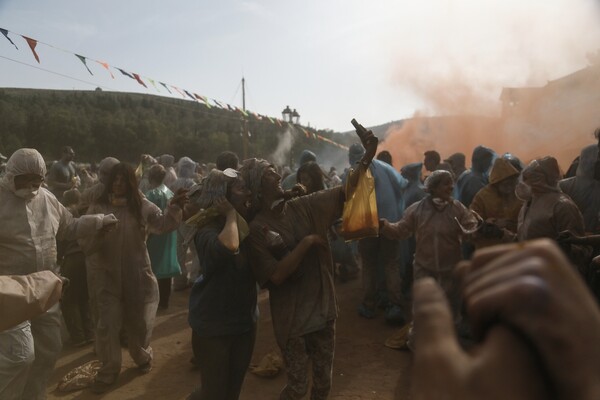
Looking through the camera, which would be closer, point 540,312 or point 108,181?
point 540,312

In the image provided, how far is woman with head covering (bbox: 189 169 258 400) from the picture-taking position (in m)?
3.01

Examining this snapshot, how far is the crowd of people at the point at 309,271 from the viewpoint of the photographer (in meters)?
0.59

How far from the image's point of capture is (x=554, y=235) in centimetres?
379

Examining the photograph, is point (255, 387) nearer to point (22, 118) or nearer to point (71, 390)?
Result: point (71, 390)

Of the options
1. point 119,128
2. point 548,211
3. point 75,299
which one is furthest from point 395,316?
point 119,128

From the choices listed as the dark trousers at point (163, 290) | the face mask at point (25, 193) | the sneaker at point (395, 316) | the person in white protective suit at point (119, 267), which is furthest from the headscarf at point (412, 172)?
the face mask at point (25, 193)

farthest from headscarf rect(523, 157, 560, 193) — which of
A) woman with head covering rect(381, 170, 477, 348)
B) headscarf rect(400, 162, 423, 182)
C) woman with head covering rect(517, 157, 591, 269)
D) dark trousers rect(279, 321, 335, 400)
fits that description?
headscarf rect(400, 162, 423, 182)

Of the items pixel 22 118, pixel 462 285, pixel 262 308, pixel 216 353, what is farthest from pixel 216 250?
pixel 22 118

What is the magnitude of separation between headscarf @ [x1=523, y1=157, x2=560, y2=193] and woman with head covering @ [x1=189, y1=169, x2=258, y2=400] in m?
2.48

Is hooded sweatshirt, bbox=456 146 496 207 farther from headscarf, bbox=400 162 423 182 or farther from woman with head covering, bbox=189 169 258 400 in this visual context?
woman with head covering, bbox=189 169 258 400

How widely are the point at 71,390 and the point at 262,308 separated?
288 centimetres

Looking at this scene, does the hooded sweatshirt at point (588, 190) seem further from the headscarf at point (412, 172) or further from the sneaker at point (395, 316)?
the sneaker at point (395, 316)

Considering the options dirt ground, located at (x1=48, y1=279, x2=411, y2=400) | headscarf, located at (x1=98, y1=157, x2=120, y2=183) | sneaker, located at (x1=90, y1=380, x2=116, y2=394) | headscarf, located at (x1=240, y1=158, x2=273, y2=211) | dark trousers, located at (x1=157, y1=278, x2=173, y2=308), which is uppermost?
headscarf, located at (x1=98, y1=157, x2=120, y2=183)

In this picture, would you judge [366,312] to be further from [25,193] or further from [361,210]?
[25,193]
